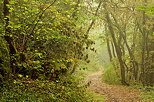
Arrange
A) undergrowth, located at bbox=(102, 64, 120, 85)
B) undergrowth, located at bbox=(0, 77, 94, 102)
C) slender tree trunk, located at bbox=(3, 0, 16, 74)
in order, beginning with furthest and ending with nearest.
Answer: undergrowth, located at bbox=(102, 64, 120, 85), undergrowth, located at bbox=(0, 77, 94, 102), slender tree trunk, located at bbox=(3, 0, 16, 74)

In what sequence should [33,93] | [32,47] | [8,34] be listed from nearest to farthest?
[8,34]
[33,93]
[32,47]

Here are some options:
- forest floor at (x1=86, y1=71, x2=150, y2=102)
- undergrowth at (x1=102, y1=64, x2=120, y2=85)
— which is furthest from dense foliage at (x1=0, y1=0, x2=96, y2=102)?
undergrowth at (x1=102, y1=64, x2=120, y2=85)

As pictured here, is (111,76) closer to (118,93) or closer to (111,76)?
(111,76)

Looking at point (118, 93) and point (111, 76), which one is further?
point (111, 76)

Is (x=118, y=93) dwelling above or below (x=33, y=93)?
below

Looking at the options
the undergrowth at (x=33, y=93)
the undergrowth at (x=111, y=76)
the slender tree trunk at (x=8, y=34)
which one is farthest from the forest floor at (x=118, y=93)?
the slender tree trunk at (x=8, y=34)

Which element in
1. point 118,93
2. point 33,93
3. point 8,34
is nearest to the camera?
point 8,34

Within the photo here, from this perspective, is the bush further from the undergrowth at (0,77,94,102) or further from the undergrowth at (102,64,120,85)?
the undergrowth at (0,77,94,102)

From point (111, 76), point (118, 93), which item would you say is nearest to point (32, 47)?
point (118, 93)

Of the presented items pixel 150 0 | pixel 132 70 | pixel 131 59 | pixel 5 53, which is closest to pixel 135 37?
pixel 131 59

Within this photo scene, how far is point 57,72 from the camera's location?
7449 millimetres

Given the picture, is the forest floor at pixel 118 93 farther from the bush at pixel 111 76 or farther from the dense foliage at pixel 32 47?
the bush at pixel 111 76

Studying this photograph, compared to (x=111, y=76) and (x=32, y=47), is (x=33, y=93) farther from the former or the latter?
(x=111, y=76)

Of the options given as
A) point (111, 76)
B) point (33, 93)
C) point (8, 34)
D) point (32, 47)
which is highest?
point (8, 34)
